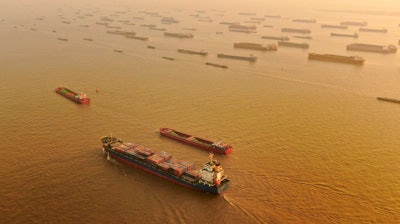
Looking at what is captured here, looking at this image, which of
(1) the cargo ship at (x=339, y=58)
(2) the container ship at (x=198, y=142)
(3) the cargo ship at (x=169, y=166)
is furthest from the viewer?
(1) the cargo ship at (x=339, y=58)

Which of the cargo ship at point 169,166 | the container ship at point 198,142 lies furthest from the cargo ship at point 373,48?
the cargo ship at point 169,166

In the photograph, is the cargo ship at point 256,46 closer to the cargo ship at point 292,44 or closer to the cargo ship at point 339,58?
the cargo ship at point 292,44

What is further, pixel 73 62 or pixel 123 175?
pixel 73 62

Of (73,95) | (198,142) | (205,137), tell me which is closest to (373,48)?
(205,137)

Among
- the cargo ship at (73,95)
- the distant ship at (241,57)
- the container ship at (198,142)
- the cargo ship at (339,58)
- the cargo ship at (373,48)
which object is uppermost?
the cargo ship at (373,48)

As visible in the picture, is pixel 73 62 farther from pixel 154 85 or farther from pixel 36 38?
pixel 36 38

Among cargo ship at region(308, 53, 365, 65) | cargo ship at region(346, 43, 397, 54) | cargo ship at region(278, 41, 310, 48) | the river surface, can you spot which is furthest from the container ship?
cargo ship at region(346, 43, 397, 54)

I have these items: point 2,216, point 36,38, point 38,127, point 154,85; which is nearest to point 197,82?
point 154,85
